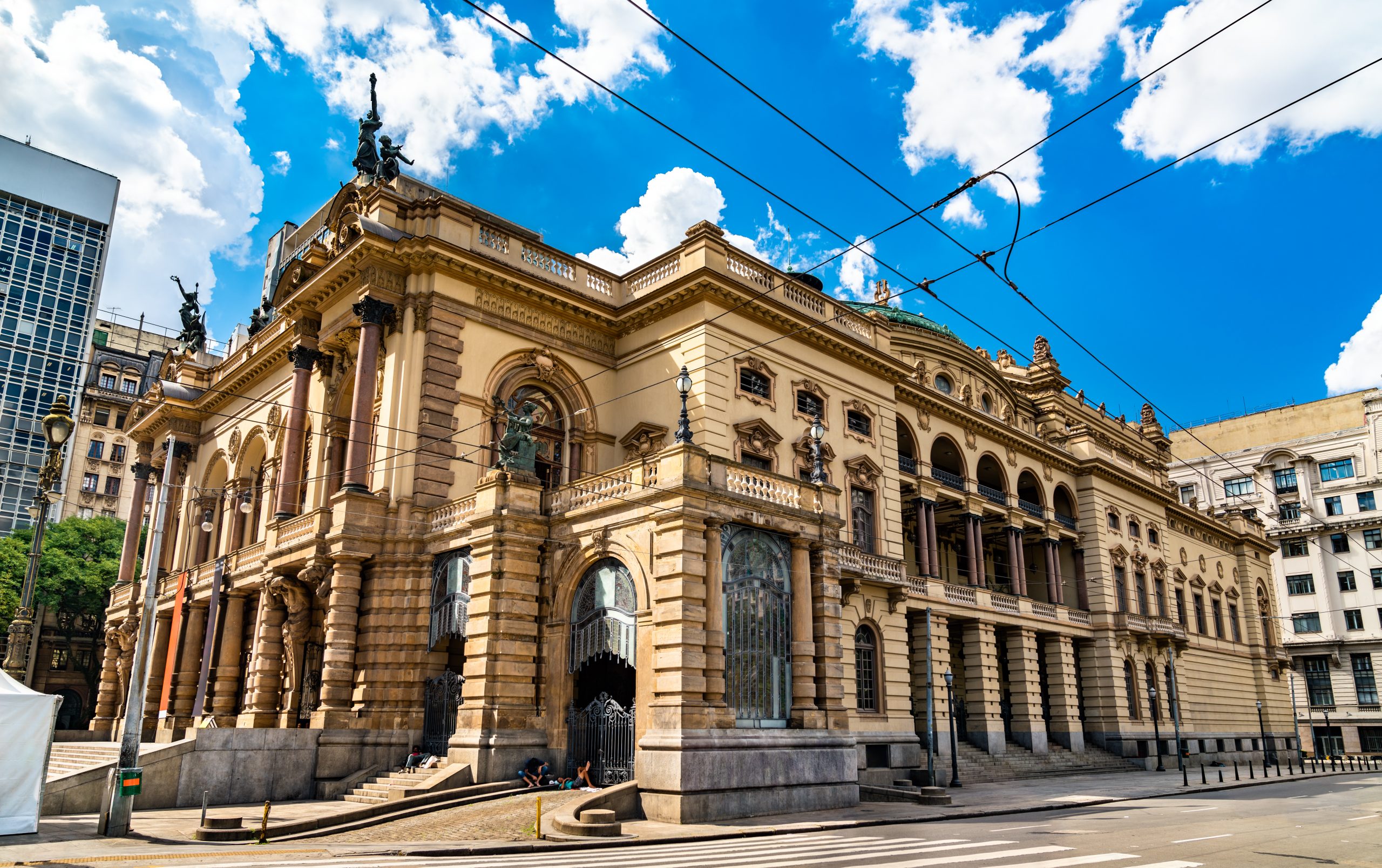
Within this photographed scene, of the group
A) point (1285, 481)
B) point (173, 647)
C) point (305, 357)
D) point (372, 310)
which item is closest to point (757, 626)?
point (372, 310)

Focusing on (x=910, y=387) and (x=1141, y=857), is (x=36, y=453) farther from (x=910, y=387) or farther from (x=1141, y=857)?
(x=1141, y=857)

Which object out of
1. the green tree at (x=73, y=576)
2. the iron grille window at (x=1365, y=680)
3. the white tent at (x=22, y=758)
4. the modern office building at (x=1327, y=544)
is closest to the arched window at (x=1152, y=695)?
the modern office building at (x=1327, y=544)

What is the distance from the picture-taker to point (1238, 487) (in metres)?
80.9

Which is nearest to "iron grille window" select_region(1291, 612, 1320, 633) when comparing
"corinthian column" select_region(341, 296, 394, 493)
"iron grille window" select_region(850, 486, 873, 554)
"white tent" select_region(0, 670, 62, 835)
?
"iron grille window" select_region(850, 486, 873, 554)

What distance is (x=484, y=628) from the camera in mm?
21984

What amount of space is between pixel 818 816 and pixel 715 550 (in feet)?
20.1

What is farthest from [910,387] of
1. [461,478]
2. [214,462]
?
[214,462]

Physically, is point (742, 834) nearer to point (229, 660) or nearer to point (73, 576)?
point (229, 660)

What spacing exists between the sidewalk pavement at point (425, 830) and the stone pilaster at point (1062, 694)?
17793 mm

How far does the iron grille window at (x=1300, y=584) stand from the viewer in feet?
243

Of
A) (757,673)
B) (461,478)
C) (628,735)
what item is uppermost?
(461,478)

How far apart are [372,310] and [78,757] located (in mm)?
15218

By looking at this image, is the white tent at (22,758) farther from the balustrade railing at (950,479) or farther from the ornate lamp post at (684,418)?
the balustrade railing at (950,479)

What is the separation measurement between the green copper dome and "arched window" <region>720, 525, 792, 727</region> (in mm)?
21584
